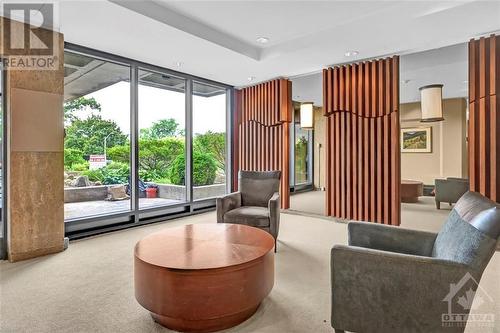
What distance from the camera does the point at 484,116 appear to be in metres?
3.91

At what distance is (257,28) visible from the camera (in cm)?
415

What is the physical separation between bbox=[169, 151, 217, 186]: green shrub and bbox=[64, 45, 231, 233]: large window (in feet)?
0.07

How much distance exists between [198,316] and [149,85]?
14.6 ft

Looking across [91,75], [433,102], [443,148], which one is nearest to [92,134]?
[91,75]

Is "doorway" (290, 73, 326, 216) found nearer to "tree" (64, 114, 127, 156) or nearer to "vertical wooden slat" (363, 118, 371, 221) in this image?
"vertical wooden slat" (363, 118, 371, 221)

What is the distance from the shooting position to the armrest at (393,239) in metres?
2.17

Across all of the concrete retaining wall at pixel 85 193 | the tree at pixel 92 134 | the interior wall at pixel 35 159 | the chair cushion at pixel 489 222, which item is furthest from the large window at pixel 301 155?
the chair cushion at pixel 489 222

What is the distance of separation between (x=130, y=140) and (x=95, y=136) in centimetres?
55

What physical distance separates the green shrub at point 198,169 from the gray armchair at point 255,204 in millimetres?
1818

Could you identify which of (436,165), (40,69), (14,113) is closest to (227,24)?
(40,69)

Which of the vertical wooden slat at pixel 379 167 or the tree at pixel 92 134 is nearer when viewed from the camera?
the tree at pixel 92 134

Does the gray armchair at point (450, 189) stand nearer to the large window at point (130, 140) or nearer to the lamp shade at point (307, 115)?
the lamp shade at point (307, 115)

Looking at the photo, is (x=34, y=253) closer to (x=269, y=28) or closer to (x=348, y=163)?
(x=269, y=28)

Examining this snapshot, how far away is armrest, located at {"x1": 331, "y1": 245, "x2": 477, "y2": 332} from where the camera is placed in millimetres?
1548
